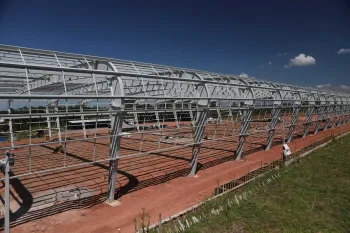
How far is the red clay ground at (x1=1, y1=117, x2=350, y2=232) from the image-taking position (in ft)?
25.1

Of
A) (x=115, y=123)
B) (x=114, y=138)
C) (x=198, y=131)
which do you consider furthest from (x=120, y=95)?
(x=198, y=131)

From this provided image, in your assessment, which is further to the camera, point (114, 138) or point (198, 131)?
point (198, 131)

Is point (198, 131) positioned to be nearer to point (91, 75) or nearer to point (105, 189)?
point (105, 189)

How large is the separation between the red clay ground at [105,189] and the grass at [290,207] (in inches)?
57.9

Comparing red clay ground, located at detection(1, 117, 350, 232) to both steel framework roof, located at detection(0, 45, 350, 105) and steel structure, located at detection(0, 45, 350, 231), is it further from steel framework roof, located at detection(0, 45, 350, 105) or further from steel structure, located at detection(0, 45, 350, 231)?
steel framework roof, located at detection(0, 45, 350, 105)

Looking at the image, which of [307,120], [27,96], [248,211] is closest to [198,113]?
[248,211]

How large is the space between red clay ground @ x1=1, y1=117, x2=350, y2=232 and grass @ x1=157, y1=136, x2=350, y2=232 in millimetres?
1470

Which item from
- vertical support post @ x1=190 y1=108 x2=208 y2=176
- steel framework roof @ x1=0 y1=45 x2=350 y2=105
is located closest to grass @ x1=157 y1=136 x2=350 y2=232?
vertical support post @ x1=190 y1=108 x2=208 y2=176

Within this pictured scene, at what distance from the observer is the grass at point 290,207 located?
23.2 feet

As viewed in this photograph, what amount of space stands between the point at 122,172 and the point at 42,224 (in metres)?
5.17

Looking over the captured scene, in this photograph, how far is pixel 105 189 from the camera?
10.1m

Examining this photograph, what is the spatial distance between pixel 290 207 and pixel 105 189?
6267 mm

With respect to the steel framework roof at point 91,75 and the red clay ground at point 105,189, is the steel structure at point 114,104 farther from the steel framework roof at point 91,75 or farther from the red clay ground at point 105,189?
the red clay ground at point 105,189

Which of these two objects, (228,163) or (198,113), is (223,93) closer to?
(228,163)
